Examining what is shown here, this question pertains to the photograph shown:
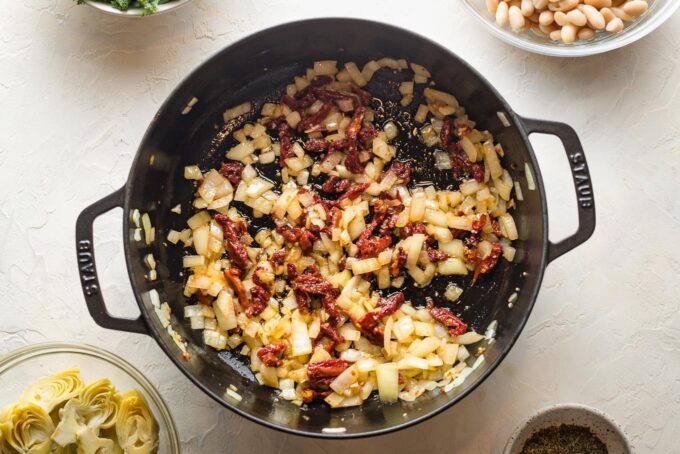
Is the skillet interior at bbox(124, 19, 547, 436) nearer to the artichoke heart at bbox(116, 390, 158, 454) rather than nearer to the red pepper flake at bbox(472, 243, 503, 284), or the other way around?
the red pepper flake at bbox(472, 243, 503, 284)

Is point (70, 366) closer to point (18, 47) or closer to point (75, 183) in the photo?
point (75, 183)

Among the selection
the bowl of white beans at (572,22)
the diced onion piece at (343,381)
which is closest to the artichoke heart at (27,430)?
the diced onion piece at (343,381)

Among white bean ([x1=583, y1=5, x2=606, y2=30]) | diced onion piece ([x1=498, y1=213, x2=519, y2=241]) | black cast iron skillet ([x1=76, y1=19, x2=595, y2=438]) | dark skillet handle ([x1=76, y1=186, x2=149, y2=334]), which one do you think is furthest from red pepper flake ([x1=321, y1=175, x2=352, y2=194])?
white bean ([x1=583, y1=5, x2=606, y2=30])

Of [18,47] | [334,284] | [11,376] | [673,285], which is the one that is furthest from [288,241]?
[673,285]

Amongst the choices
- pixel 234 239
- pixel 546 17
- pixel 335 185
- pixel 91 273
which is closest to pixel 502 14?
pixel 546 17

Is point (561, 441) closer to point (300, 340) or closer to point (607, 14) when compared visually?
point (300, 340)
